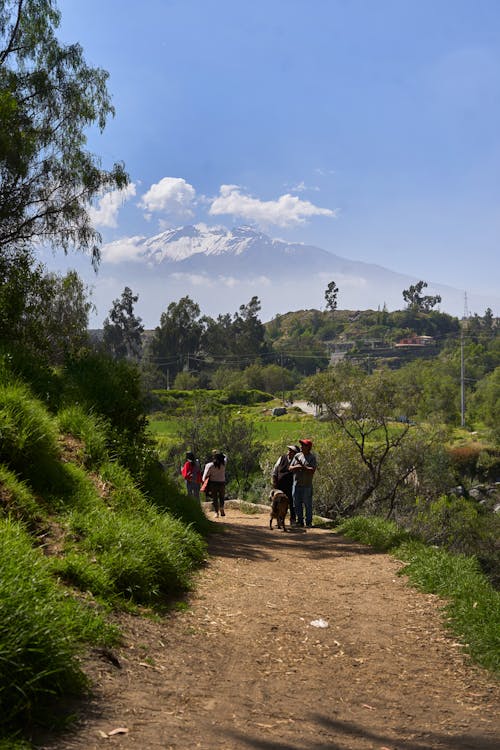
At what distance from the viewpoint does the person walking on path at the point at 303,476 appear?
12.6 meters

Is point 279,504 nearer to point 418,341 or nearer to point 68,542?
point 68,542

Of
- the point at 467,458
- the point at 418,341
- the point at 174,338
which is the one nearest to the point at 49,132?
the point at 467,458

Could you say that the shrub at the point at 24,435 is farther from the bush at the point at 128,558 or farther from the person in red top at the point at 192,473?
the person in red top at the point at 192,473

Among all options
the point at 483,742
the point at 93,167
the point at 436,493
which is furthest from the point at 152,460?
the point at 436,493

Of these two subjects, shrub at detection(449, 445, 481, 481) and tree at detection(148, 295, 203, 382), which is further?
tree at detection(148, 295, 203, 382)

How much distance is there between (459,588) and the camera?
6832 mm

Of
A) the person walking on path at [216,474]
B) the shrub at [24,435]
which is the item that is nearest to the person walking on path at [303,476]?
the person walking on path at [216,474]

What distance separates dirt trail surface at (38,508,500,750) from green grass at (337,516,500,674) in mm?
144

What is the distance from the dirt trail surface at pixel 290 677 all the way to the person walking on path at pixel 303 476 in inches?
184

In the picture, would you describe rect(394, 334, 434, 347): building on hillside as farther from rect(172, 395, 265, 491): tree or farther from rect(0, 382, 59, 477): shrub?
rect(0, 382, 59, 477): shrub

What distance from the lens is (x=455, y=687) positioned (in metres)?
4.76

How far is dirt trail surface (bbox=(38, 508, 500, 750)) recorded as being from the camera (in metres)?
3.54

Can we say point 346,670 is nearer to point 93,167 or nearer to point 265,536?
point 265,536

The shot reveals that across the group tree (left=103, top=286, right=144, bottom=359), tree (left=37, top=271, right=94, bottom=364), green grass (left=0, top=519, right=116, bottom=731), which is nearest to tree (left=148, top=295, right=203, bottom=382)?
tree (left=103, top=286, right=144, bottom=359)
